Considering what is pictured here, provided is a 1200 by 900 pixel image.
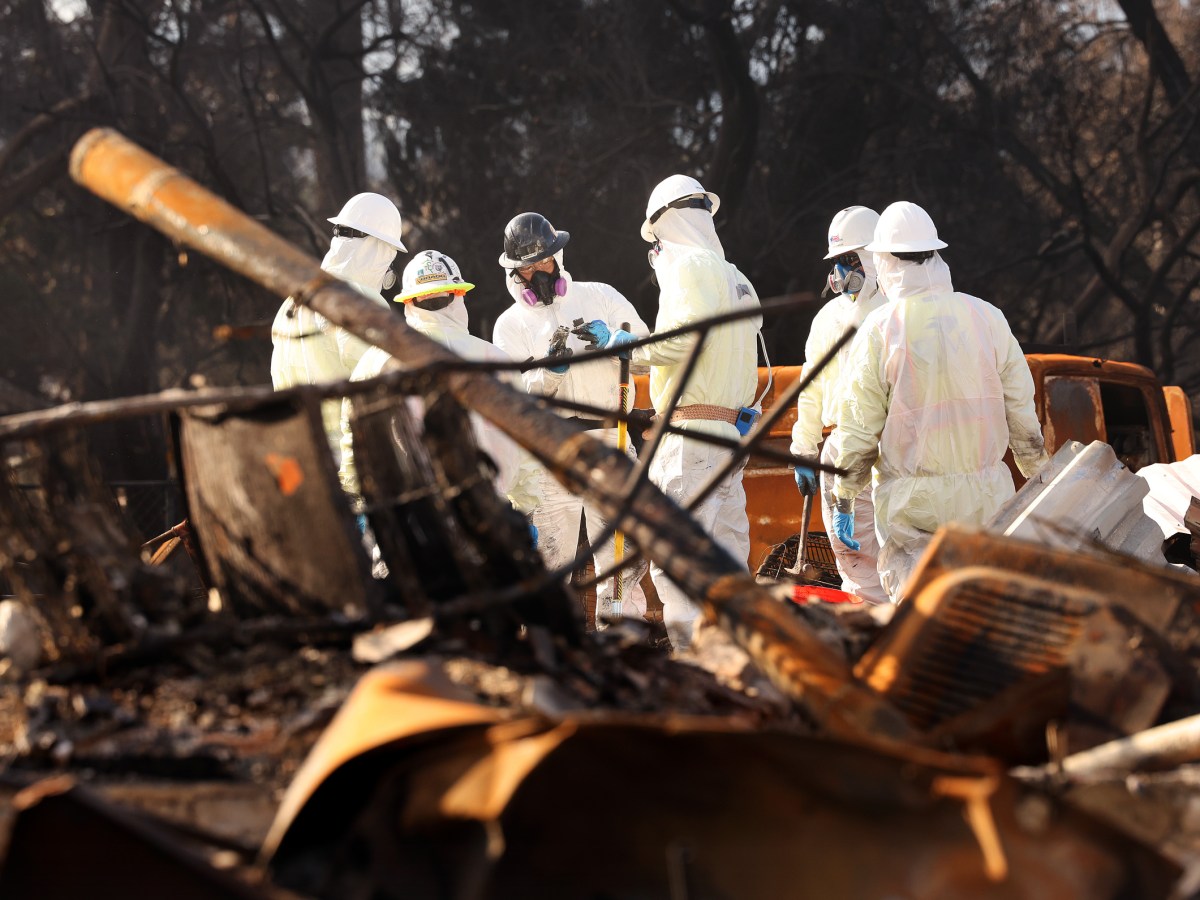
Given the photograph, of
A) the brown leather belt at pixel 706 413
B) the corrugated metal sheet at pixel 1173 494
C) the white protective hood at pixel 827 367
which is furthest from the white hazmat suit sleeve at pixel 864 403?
the corrugated metal sheet at pixel 1173 494

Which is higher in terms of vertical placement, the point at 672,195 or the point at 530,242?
the point at 672,195

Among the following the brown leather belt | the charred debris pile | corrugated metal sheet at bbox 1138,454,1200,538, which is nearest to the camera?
the charred debris pile

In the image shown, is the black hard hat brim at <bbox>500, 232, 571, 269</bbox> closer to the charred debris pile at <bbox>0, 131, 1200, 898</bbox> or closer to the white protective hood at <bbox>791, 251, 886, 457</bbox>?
the white protective hood at <bbox>791, 251, 886, 457</bbox>

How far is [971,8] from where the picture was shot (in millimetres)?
16375

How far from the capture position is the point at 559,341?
845 cm

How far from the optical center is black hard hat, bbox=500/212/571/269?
8578 millimetres

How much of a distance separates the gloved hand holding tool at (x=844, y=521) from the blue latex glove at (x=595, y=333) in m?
1.83

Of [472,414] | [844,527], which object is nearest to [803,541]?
[844,527]

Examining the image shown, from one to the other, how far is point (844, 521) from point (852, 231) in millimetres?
2232

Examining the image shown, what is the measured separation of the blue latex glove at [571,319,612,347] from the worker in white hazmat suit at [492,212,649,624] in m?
0.01

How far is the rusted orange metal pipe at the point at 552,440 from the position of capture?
10.4ft

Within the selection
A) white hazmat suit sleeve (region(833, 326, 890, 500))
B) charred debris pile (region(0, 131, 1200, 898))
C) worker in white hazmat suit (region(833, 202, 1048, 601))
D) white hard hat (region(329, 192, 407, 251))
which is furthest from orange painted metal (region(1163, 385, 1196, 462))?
charred debris pile (region(0, 131, 1200, 898))

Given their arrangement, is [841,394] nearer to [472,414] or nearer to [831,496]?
[831,496]

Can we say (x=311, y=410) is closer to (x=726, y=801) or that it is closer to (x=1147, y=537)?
(x=726, y=801)
